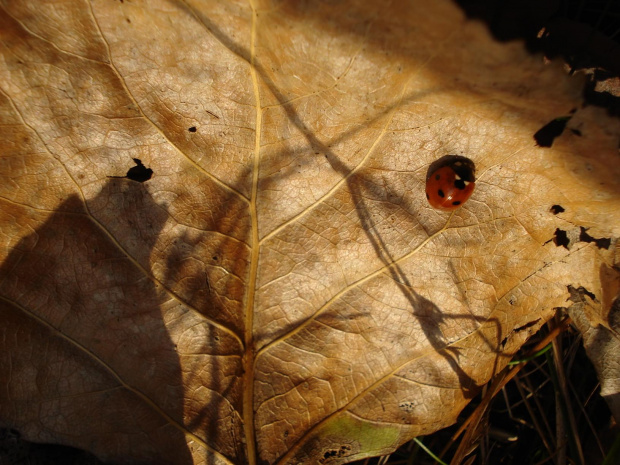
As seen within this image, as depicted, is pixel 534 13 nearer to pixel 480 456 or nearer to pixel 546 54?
pixel 546 54

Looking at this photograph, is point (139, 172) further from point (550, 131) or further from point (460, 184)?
point (550, 131)

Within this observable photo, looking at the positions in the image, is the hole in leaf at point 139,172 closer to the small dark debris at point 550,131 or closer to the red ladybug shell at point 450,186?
the red ladybug shell at point 450,186

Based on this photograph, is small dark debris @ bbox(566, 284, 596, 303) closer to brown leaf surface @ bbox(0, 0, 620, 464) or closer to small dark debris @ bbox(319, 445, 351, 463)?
brown leaf surface @ bbox(0, 0, 620, 464)

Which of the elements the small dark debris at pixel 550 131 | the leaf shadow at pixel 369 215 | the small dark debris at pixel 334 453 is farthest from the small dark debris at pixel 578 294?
the small dark debris at pixel 334 453

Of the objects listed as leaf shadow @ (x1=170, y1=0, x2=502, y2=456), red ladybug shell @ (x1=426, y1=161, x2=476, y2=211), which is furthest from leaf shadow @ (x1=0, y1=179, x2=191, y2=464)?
red ladybug shell @ (x1=426, y1=161, x2=476, y2=211)

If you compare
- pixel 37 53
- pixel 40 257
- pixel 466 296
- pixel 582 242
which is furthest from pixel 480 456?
pixel 37 53

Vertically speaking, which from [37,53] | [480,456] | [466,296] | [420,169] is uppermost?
[37,53]
